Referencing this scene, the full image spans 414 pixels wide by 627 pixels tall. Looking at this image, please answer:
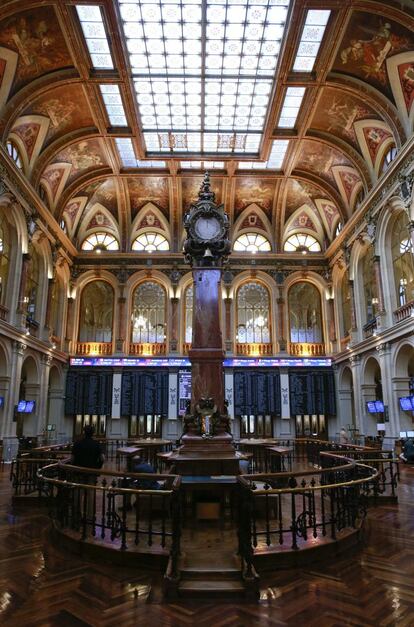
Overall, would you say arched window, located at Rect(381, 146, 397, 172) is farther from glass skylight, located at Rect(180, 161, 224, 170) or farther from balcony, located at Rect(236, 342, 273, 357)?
balcony, located at Rect(236, 342, 273, 357)

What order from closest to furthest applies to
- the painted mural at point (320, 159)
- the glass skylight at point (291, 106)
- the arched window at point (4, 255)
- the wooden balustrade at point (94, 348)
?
the arched window at point (4, 255) < the glass skylight at point (291, 106) < the painted mural at point (320, 159) < the wooden balustrade at point (94, 348)

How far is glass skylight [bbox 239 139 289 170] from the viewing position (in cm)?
2017

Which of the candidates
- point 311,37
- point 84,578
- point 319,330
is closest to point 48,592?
point 84,578

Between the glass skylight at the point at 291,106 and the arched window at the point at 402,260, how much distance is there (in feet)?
20.0

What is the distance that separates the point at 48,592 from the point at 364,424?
17197 mm

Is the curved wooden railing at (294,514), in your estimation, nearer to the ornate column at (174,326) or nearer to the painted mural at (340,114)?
the painted mural at (340,114)

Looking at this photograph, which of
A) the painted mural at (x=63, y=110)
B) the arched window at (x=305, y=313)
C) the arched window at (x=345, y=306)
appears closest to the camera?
the painted mural at (x=63, y=110)

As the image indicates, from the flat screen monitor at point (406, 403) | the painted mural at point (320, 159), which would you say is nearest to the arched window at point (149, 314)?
the painted mural at point (320, 159)

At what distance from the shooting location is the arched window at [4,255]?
52.5ft

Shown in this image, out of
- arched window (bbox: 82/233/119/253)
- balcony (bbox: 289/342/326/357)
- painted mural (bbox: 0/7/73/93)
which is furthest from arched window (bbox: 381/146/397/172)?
arched window (bbox: 82/233/119/253)

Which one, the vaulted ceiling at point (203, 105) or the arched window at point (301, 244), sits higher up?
the vaulted ceiling at point (203, 105)

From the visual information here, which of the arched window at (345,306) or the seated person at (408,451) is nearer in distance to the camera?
the seated person at (408,451)

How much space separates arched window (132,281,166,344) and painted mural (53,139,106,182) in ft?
21.8

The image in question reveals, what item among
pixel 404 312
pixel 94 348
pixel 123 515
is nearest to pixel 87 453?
pixel 123 515
